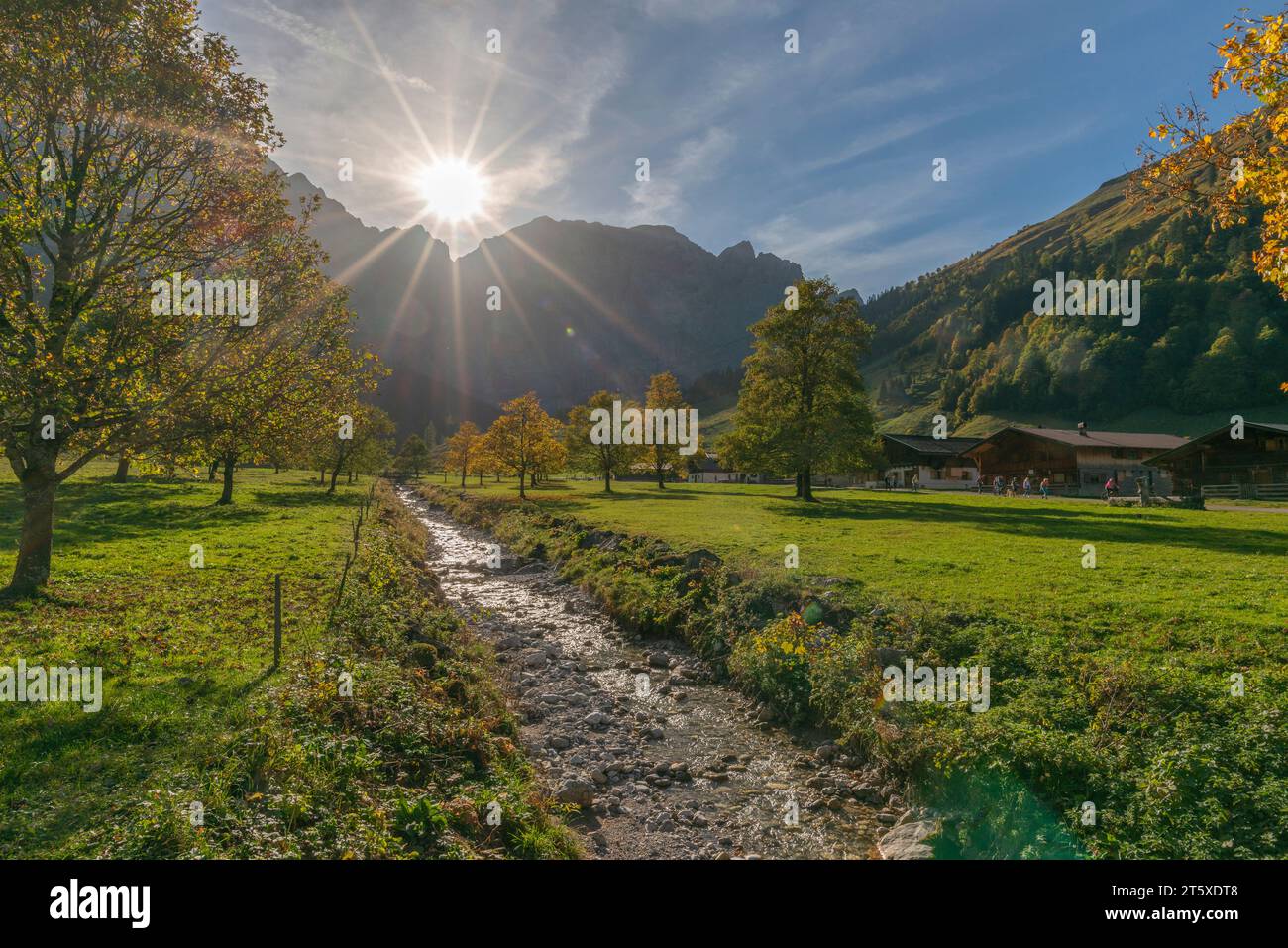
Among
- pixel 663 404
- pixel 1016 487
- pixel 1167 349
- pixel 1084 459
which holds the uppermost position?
pixel 1167 349

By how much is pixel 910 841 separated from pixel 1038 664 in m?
5.55

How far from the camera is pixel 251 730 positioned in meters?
9.40

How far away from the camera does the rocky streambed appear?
9.92 meters

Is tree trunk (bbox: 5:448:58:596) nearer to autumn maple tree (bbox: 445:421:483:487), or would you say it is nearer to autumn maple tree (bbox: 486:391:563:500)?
autumn maple tree (bbox: 486:391:563:500)

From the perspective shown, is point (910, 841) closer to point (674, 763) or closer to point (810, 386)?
point (674, 763)

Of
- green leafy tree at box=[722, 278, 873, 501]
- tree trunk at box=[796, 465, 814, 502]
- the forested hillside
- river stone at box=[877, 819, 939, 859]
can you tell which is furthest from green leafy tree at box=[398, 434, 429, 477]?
the forested hillside

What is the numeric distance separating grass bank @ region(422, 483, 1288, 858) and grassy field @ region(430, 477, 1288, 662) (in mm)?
127

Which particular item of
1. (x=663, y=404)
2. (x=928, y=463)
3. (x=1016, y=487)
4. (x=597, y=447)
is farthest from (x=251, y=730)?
(x=928, y=463)

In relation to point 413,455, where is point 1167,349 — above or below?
above

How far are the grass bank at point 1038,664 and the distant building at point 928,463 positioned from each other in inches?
3075

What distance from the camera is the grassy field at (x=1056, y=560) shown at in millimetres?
14664

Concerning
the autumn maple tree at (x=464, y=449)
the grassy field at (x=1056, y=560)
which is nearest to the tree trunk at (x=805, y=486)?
the grassy field at (x=1056, y=560)

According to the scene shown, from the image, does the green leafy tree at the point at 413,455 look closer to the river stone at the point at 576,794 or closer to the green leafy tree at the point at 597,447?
the green leafy tree at the point at 597,447
